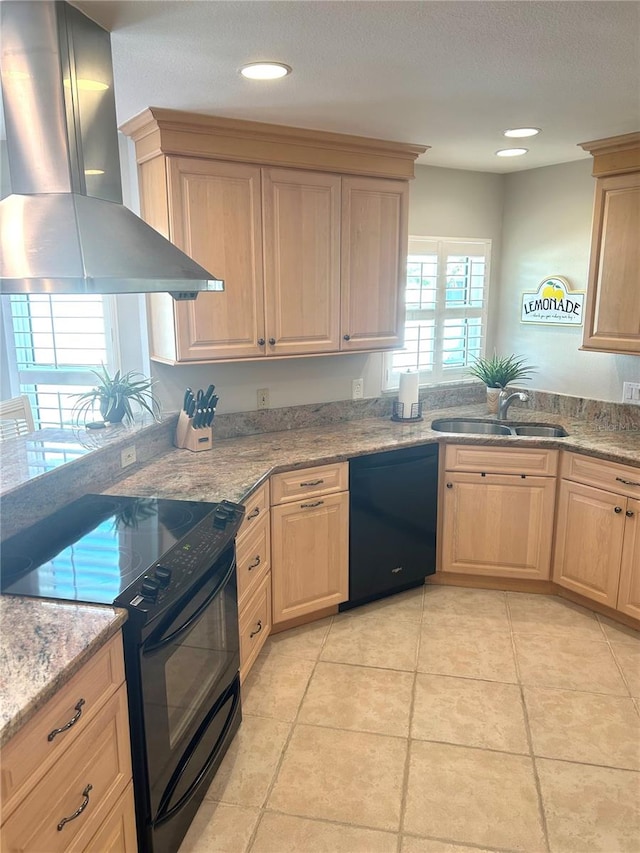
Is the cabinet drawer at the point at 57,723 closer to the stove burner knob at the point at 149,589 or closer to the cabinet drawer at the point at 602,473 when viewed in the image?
the stove burner knob at the point at 149,589

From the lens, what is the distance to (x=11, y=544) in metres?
1.96

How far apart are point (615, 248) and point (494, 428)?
1.18m

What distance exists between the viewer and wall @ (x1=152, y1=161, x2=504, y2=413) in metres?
3.24

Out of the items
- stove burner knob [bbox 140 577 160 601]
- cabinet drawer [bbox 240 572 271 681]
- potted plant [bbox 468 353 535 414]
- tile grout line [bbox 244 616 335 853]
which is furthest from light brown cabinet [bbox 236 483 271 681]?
potted plant [bbox 468 353 535 414]

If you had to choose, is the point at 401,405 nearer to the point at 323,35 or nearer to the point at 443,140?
the point at 443,140

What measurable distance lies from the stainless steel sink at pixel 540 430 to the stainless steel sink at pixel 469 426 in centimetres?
9

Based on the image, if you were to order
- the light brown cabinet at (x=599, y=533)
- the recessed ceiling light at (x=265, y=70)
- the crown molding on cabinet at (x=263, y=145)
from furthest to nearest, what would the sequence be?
the light brown cabinet at (x=599, y=533) < the crown molding on cabinet at (x=263, y=145) < the recessed ceiling light at (x=265, y=70)

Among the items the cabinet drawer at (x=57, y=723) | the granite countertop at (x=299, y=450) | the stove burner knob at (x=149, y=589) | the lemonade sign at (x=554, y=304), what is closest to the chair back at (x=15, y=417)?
the granite countertop at (x=299, y=450)

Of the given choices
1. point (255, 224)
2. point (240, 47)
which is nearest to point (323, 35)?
point (240, 47)

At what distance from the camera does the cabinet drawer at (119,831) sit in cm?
150

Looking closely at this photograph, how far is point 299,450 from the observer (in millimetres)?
3061

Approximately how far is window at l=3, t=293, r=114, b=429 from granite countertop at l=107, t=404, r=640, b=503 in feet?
3.15

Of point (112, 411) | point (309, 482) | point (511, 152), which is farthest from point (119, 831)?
point (511, 152)

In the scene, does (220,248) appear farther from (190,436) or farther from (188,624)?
(188,624)
